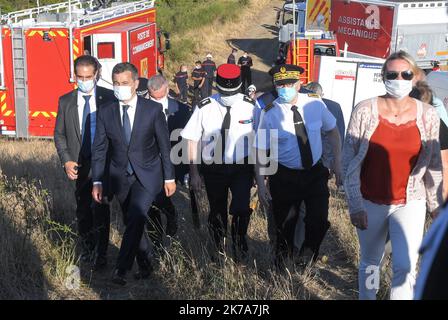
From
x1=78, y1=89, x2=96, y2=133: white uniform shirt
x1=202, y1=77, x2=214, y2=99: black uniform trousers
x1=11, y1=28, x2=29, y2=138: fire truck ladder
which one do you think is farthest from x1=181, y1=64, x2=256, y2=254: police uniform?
x1=202, y1=77, x2=214, y2=99: black uniform trousers

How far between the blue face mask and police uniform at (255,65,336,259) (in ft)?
0.20

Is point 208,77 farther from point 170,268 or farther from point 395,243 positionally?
point 395,243

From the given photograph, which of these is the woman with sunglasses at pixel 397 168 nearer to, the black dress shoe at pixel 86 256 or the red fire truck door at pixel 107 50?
the black dress shoe at pixel 86 256

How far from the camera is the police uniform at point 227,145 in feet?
19.6

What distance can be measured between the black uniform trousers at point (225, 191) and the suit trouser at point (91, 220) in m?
0.86

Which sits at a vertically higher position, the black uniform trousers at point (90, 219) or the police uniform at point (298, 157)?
the police uniform at point (298, 157)

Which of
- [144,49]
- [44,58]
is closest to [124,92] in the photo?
[44,58]

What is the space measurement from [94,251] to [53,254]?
0.47m

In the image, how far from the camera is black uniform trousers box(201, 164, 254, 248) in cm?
598

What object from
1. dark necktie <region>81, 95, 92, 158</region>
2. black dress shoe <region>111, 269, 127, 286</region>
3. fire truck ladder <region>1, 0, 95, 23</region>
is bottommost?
black dress shoe <region>111, 269, 127, 286</region>

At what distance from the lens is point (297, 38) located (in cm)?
1950

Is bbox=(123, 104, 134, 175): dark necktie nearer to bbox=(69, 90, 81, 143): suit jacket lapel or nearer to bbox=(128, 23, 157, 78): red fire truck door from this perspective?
bbox=(69, 90, 81, 143): suit jacket lapel

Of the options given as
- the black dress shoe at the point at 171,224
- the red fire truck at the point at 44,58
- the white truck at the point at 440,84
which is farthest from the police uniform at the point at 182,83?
the black dress shoe at the point at 171,224
